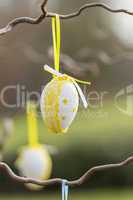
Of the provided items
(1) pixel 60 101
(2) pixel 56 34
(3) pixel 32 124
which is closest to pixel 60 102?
(1) pixel 60 101

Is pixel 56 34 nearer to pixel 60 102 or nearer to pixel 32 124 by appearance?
pixel 60 102

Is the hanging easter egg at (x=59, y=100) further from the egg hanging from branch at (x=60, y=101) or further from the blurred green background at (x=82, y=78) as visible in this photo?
the blurred green background at (x=82, y=78)

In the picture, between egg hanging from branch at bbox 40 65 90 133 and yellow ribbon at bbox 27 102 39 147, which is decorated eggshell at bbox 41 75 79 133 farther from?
yellow ribbon at bbox 27 102 39 147

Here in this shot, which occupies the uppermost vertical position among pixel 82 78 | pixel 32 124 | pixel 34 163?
pixel 82 78

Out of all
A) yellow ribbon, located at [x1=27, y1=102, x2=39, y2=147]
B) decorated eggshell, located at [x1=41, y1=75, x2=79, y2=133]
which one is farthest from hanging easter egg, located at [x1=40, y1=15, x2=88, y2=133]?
yellow ribbon, located at [x1=27, y1=102, x2=39, y2=147]

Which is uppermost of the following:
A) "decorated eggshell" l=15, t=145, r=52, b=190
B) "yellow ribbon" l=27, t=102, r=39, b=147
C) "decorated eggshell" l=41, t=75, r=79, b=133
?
"decorated eggshell" l=41, t=75, r=79, b=133

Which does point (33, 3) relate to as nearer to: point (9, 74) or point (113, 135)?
point (9, 74)

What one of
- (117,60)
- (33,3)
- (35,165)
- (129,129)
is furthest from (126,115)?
(33,3)
